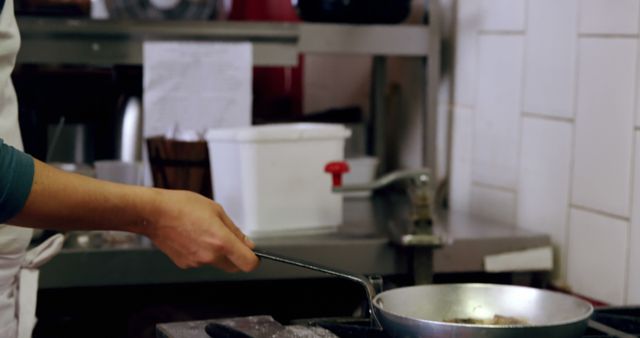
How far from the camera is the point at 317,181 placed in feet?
6.85

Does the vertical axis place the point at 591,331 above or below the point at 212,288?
above

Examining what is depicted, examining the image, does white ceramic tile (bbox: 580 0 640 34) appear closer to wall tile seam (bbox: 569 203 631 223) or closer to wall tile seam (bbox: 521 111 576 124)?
wall tile seam (bbox: 521 111 576 124)

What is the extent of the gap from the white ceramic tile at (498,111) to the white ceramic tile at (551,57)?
0.05 m

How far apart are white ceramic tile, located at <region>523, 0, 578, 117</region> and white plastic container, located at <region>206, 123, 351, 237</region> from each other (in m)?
0.41

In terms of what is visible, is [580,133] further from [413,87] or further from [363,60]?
[363,60]

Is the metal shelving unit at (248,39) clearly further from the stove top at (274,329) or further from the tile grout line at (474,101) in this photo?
the stove top at (274,329)

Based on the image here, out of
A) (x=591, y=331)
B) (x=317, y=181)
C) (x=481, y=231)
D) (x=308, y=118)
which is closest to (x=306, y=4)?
(x=308, y=118)

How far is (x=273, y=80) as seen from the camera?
2779mm

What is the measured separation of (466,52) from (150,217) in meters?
1.35

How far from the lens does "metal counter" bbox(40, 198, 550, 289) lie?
1.88 metres

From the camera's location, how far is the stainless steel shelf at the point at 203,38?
2.17m

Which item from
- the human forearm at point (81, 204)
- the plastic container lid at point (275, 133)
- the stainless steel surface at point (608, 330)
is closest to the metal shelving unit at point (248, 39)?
the plastic container lid at point (275, 133)

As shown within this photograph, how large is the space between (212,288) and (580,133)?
2.83ft

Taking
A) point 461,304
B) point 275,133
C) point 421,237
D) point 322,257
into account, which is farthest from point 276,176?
point 461,304
